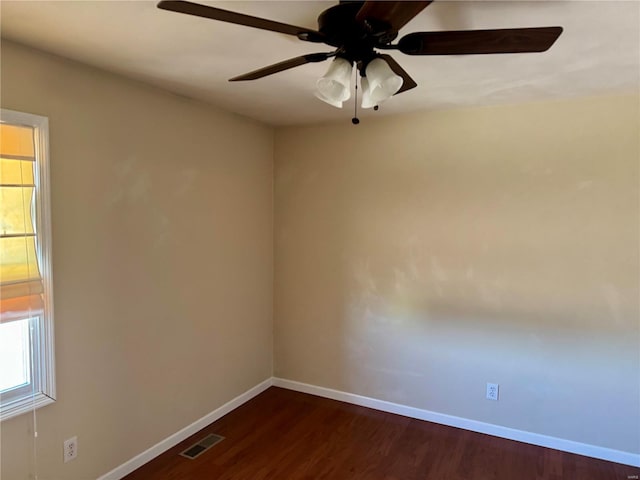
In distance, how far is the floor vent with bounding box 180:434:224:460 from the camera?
274cm

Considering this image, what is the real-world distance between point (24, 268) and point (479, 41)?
2.12 meters

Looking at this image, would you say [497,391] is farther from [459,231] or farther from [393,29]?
[393,29]

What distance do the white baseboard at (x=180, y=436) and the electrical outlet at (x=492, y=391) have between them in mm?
1846

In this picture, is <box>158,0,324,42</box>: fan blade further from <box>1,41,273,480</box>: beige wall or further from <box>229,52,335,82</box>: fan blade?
<box>1,41,273,480</box>: beige wall

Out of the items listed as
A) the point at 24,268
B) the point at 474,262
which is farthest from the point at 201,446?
the point at 474,262

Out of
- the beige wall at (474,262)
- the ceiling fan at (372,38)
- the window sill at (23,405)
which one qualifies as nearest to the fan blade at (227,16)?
the ceiling fan at (372,38)

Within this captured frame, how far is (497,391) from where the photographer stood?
299cm

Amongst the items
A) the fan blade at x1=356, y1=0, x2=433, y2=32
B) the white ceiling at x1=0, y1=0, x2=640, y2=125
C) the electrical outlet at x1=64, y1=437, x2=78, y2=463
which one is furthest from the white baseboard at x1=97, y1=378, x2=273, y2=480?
the fan blade at x1=356, y1=0, x2=433, y2=32

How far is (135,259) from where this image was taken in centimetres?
252

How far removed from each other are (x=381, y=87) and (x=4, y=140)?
5.48ft

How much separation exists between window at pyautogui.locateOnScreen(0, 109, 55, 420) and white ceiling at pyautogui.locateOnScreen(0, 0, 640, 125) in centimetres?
47

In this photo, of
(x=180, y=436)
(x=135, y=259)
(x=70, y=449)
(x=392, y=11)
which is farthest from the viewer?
(x=180, y=436)

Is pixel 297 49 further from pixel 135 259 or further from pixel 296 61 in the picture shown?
pixel 135 259

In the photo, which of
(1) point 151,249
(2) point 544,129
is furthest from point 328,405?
(2) point 544,129
